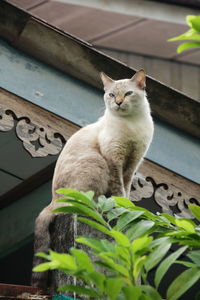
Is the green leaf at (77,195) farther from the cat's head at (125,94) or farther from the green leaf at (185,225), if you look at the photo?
the cat's head at (125,94)

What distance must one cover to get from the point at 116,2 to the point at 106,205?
7361 millimetres

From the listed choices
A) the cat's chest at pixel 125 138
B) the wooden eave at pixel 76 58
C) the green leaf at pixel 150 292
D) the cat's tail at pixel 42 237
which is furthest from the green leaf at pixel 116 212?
the wooden eave at pixel 76 58

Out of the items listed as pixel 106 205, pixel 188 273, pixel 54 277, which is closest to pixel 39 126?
pixel 54 277

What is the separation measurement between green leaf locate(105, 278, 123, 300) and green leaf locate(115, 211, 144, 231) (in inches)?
12.8

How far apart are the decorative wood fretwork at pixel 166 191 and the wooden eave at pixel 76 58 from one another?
39 centimetres

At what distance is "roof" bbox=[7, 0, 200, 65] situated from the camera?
9430mm

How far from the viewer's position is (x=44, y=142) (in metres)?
4.20

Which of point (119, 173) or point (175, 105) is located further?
point (175, 105)

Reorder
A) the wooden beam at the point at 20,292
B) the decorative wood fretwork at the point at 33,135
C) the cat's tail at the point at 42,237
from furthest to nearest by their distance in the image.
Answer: the decorative wood fretwork at the point at 33,135
the cat's tail at the point at 42,237
the wooden beam at the point at 20,292

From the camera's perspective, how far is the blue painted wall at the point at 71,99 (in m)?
4.29

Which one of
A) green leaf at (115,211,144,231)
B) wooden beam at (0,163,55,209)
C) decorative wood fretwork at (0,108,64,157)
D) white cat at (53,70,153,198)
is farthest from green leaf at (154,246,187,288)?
wooden beam at (0,163,55,209)

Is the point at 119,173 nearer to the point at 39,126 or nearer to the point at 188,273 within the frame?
the point at 39,126

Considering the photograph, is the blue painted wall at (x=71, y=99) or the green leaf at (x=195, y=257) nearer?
Answer: the green leaf at (x=195, y=257)

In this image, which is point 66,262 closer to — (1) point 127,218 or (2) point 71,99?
(1) point 127,218
